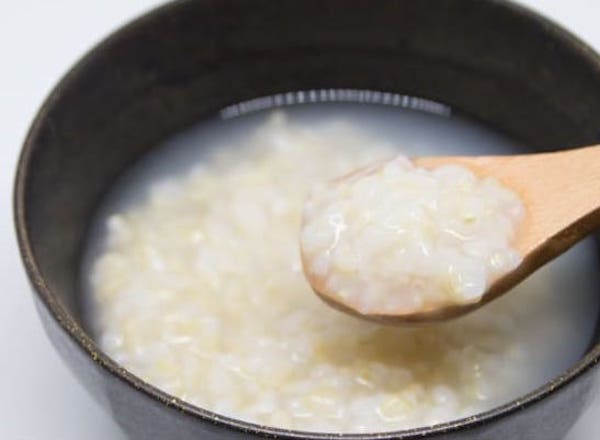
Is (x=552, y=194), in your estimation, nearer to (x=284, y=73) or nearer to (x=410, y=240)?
(x=410, y=240)

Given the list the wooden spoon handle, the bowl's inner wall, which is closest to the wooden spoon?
the wooden spoon handle

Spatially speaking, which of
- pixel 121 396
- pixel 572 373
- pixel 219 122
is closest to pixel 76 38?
pixel 219 122

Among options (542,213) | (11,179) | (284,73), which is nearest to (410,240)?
(542,213)

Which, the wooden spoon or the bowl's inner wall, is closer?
the wooden spoon

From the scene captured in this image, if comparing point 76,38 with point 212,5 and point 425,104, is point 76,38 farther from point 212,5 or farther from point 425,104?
point 425,104

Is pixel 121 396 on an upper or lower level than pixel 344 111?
lower

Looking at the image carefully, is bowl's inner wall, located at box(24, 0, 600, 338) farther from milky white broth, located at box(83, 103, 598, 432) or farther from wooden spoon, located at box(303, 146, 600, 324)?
wooden spoon, located at box(303, 146, 600, 324)
